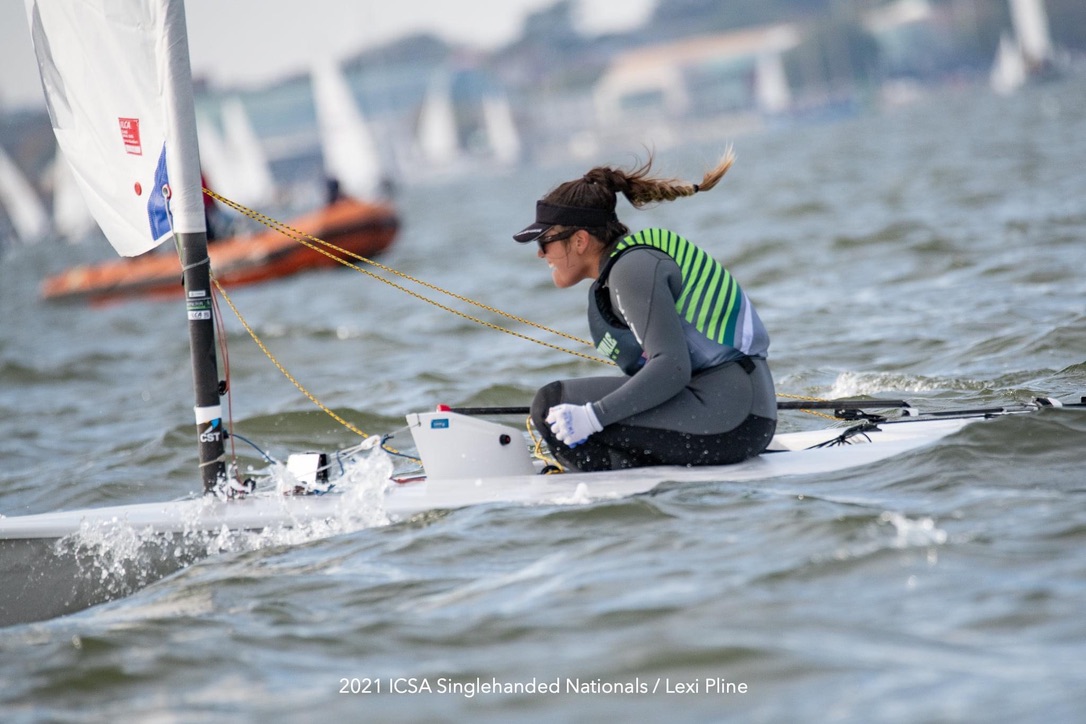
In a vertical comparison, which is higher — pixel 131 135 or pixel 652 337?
pixel 131 135

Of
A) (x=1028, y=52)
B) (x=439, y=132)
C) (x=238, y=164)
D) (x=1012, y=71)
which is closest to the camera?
(x=238, y=164)

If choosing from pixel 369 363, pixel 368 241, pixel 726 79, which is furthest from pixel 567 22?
pixel 369 363

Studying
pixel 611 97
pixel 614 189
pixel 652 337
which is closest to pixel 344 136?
pixel 614 189

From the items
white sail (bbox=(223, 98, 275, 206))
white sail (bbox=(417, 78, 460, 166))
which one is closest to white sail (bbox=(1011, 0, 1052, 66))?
white sail (bbox=(417, 78, 460, 166))

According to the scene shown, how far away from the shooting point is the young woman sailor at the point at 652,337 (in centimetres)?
344

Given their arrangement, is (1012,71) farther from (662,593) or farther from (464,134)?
(662,593)

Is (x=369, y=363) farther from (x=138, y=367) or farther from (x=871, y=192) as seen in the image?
(x=871, y=192)

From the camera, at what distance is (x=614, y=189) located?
140 inches

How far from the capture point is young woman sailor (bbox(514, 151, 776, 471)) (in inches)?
135

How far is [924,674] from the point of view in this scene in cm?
235

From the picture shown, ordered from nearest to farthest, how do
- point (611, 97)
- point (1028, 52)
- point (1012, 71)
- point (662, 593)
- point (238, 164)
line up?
1. point (662, 593)
2. point (238, 164)
3. point (1028, 52)
4. point (1012, 71)
5. point (611, 97)

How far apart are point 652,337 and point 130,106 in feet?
5.40

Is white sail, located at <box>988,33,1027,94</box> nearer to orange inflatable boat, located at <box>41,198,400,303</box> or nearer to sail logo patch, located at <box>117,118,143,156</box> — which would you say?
orange inflatable boat, located at <box>41,198,400,303</box>

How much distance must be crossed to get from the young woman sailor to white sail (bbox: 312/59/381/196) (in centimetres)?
2796
